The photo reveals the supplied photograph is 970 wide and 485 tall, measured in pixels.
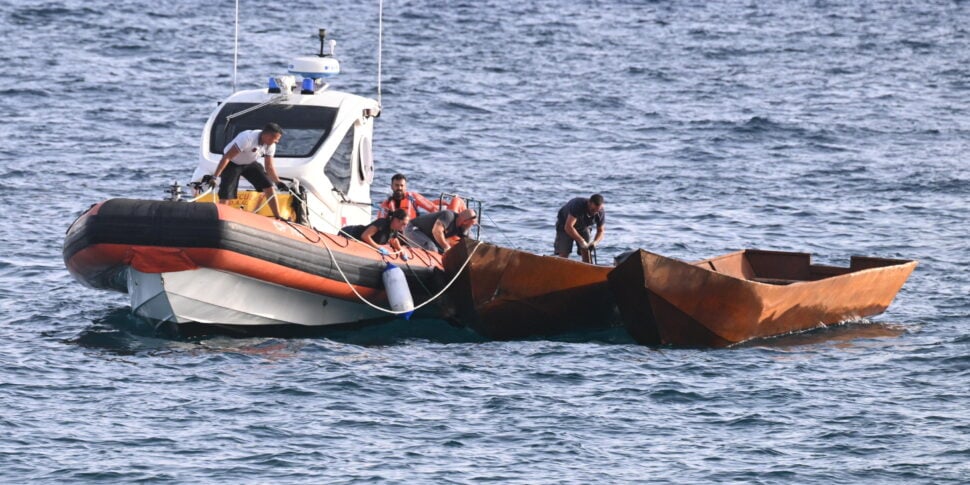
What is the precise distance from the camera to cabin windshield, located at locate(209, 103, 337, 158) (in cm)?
1717

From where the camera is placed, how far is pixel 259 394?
13648 mm

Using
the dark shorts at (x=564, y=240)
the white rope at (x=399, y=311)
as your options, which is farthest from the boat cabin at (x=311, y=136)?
the dark shorts at (x=564, y=240)

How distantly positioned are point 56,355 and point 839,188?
15.5 m

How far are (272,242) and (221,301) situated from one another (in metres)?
0.79

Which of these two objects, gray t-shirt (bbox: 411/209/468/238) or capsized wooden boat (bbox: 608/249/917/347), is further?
gray t-shirt (bbox: 411/209/468/238)

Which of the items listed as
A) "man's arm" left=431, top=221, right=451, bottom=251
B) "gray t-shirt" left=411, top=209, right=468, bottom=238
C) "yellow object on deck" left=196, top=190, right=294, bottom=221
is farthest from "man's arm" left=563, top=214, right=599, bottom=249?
"yellow object on deck" left=196, top=190, right=294, bottom=221

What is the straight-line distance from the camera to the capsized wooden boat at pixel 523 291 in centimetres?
1596

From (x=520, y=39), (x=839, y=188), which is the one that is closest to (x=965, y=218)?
(x=839, y=188)

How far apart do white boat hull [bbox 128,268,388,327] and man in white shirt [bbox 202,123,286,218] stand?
0.84 meters

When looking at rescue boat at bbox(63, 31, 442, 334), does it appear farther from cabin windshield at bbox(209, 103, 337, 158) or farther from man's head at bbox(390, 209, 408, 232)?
man's head at bbox(390, 209, 408, 232)

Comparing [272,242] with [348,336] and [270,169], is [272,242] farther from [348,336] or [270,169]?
[348,336]

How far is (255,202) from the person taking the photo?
631 inches

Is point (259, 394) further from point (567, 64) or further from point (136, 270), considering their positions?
point (567, 64)

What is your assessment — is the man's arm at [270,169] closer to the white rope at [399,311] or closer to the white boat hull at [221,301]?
the white rope at [399,311]
